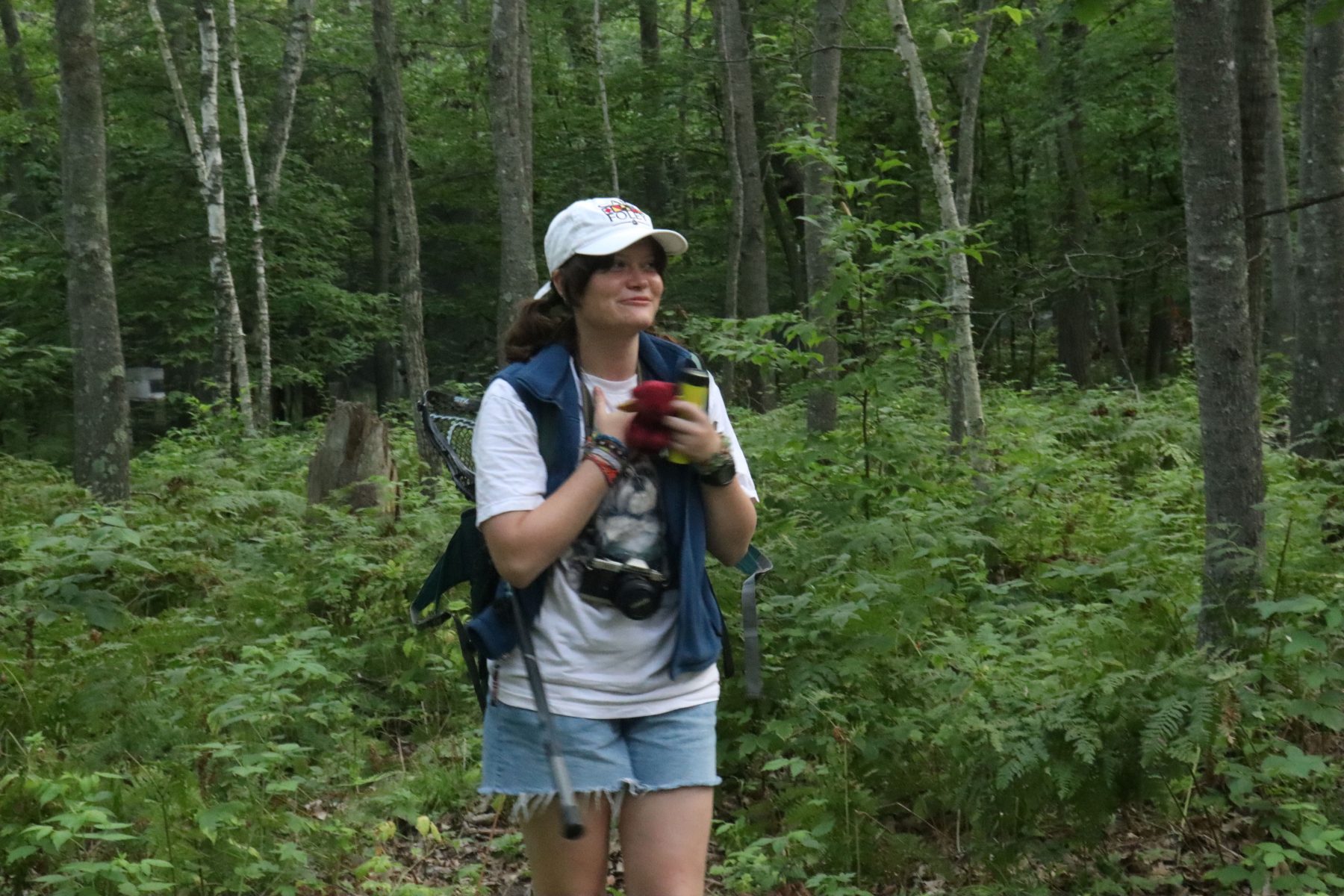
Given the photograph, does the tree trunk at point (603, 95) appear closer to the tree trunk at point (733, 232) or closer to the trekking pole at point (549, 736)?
the tree trunk at point (733, 232)

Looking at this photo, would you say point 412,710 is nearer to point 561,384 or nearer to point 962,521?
point 962,521

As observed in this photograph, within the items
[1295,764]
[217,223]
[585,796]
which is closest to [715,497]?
[585,796]

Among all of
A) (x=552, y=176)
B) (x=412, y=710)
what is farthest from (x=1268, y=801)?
(x=552, y=176)

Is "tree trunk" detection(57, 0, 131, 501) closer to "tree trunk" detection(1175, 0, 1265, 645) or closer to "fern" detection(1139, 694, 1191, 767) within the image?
"tree trunk" detection(1175, 0, 1265, 645)

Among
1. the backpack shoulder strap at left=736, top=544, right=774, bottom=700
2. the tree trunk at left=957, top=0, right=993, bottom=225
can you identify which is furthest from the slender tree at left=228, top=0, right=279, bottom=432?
the backpack shoulder strap at left=736, top=544, right=774, bottom=700

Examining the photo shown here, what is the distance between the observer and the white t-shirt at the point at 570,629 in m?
2.69

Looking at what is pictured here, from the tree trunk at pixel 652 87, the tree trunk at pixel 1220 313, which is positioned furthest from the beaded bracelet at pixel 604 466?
the tree trunk at pixel 652 87

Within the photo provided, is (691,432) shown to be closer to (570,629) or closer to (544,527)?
(544,527)

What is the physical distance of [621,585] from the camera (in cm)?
269

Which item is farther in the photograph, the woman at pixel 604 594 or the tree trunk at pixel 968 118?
the tree trunk at pixel 968 118

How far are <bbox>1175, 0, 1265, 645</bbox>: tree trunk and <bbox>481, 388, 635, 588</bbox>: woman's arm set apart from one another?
2874 mm

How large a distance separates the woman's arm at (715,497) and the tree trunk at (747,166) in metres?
14.8

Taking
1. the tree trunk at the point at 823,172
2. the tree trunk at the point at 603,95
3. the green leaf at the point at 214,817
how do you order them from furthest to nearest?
the tree trunk at the point at 603,95
the tree trunk at the point at 823,172
the green leaf at the point at 214,817

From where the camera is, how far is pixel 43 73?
24312mm
